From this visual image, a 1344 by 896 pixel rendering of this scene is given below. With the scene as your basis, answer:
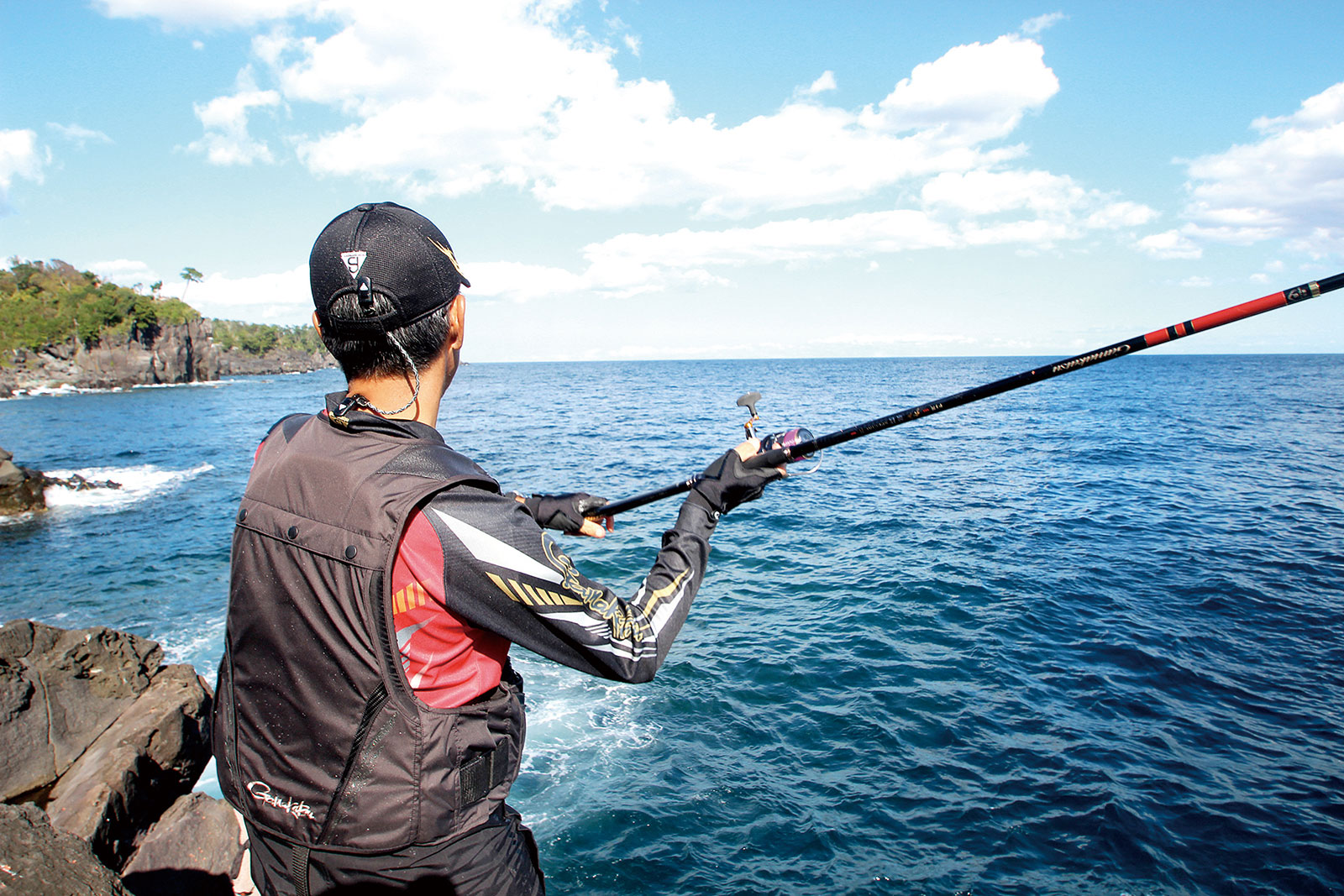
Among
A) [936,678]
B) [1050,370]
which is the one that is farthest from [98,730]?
[936,678]

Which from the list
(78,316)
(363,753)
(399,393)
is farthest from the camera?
(78,316)

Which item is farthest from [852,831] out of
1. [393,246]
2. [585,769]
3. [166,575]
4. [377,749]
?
[166,575]

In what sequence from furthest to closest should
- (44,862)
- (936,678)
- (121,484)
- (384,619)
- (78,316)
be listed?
(78,316) → (121,484) → (936,678) → (44,862) → (384,619)

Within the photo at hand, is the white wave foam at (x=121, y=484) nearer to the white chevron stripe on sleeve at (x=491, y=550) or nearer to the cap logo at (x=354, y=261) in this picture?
the cap logo at (x=354, y=261)

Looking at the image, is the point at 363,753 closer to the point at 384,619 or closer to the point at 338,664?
the point at 338,664

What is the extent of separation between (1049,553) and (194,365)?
138 m

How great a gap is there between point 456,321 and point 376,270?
31 cm

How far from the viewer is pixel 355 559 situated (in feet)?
6.08

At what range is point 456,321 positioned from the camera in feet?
7.64

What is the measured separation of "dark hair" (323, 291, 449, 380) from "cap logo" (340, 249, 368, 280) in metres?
0.07

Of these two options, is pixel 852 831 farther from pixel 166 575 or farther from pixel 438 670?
pixel 166 575

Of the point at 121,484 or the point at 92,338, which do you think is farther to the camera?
the point at 92,338

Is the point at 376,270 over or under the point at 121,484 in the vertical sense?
over

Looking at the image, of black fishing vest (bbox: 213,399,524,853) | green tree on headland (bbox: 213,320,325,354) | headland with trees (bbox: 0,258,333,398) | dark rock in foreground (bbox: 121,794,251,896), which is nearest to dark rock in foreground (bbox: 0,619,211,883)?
dark rock in foreground (bbox: 121,794,251,896)
